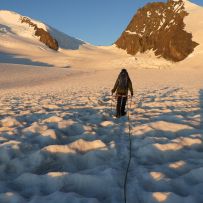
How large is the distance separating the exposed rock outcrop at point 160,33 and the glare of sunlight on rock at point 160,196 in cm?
10011

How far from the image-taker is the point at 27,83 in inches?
1299

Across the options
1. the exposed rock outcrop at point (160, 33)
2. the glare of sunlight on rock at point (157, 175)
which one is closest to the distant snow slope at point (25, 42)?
the exposed rock outcrop at point (160, 33)

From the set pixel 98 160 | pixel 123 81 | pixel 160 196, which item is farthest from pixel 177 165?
pixel 123 81

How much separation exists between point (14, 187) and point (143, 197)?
2.00m

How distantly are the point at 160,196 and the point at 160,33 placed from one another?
11925 cm

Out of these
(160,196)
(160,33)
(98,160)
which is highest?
(160,33)

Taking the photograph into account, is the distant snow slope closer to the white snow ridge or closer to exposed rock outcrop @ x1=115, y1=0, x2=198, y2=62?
exposed rock outcrop @ x1=115, y1=0, x2=198, y2=62

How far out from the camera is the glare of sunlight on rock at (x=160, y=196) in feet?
14.6

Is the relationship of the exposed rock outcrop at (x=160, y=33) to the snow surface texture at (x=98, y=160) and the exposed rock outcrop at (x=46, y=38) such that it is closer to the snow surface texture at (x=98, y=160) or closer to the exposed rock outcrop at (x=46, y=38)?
the exposed rock outcrop at (x=46, y=38)

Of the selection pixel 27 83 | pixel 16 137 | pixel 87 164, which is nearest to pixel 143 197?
pixel 87 164

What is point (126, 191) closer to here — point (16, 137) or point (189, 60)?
point (16, 137)

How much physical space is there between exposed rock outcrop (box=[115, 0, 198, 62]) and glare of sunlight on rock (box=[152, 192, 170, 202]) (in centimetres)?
10011

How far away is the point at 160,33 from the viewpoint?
390 feet

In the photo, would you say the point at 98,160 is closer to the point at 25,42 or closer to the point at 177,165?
the point at 177,165
